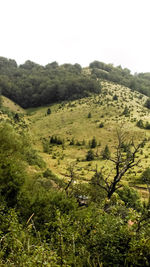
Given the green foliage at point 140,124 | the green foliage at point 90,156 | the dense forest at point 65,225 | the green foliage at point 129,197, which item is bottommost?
the green foliage at point 129,197

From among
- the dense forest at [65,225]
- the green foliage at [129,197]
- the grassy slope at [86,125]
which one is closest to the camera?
the dense forest at [65,225]

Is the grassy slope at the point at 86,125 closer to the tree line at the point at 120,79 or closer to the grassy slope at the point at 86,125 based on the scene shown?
the grassy slope at the point at 86,125

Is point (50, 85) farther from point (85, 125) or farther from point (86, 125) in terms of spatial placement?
point (86, 125)

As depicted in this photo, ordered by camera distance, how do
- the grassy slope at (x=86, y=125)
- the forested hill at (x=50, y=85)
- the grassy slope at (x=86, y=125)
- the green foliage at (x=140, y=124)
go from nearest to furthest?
the grassy slope at (x=86, y=125) < the grassy slope at (x=86, y=125) < the green foliage at (x=140, y=124) < the forested hill at (x=50, y=85)

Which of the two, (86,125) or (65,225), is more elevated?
(86,125)

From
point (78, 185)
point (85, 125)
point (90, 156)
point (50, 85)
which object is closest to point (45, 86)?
point (50, 85)

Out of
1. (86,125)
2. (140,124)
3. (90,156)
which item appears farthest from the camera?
(86,125)

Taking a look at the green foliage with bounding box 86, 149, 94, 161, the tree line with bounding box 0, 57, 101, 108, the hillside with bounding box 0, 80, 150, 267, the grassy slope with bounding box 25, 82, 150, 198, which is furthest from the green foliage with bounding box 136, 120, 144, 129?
the tree line with bounding box 0, 57, 101, 108

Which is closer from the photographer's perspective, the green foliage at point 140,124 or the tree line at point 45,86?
the green foliage at point 140,124

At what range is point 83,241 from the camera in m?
8.47

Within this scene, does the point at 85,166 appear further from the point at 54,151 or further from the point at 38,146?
the point at 38,146

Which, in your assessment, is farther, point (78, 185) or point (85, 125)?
point (85, 125)

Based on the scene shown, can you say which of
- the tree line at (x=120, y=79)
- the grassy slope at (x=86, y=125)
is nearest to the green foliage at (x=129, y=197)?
the grassy slope at (x=86, y=125)

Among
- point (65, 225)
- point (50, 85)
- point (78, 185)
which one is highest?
point (50, 85)
